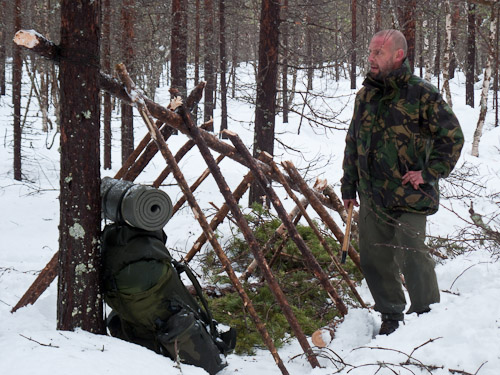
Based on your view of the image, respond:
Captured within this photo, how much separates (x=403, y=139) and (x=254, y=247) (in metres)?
1.33

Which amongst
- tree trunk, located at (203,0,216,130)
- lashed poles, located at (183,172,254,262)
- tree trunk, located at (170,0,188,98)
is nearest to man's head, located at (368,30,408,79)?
lashed poles, located at (183,172,254,262)

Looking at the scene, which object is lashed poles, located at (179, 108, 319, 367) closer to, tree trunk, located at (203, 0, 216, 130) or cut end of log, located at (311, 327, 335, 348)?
cut end of log, located at (311, 327, 335, 348)

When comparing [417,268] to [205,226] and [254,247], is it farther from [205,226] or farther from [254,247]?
[205,226]

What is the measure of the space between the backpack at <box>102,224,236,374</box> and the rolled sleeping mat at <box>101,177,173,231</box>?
88mm

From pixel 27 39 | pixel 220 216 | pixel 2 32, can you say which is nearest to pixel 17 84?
pixel 2 32

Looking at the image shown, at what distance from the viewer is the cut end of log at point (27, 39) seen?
2686mm

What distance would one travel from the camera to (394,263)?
11.7 feet

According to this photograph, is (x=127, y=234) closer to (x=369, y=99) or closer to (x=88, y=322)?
(x=88, y=322)

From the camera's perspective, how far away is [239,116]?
1021 inches

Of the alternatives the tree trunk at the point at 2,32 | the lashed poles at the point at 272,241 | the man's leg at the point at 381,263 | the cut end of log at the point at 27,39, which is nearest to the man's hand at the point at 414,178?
the man's leg at the point at 381,263

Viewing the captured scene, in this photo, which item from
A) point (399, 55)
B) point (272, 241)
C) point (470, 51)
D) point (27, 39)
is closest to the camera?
point (27, 39)

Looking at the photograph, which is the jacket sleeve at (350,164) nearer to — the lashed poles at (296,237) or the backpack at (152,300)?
the lashed poles at (296,237)

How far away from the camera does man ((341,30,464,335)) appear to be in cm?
317

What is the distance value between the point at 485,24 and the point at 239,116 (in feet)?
44.2
